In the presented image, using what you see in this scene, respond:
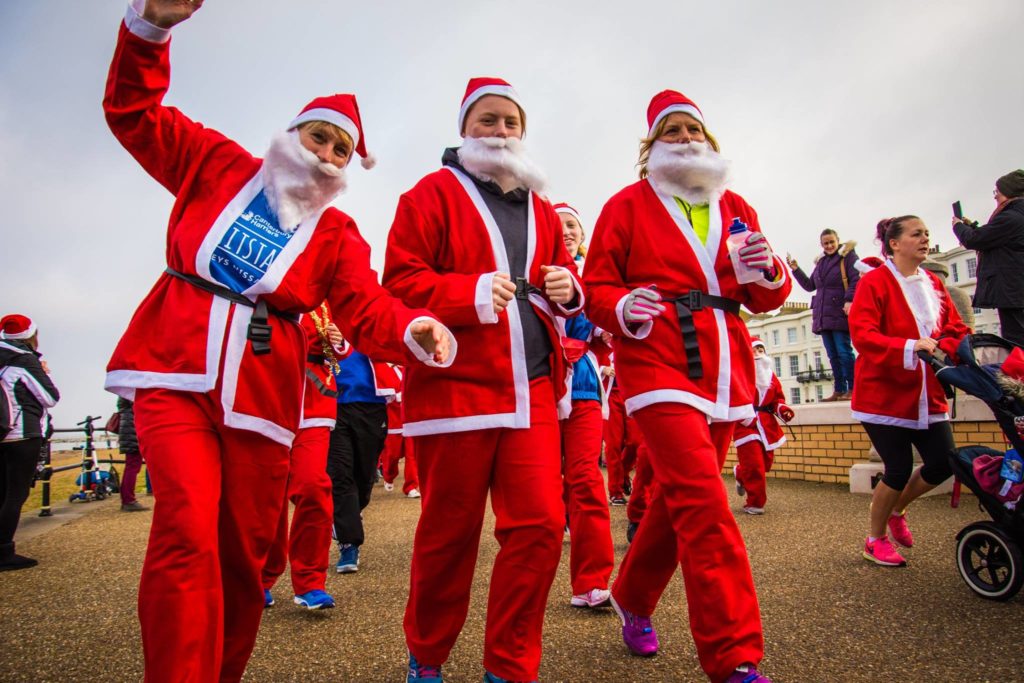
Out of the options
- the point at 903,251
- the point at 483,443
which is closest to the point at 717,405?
the point at 483,443

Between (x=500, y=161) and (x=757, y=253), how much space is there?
1.10 meters

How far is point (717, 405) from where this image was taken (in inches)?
110

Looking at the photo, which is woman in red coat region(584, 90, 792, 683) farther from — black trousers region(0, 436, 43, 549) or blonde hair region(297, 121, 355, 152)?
black trousers region(0, 436, 43, 549)

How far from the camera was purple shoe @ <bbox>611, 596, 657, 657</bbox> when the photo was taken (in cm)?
301

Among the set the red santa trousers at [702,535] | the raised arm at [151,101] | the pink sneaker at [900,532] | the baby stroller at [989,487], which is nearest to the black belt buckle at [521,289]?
the red santa trousers at [702,535]

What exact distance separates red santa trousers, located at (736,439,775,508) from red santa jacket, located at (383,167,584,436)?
4.86m

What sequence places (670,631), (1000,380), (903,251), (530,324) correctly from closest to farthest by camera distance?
(530,324)
(670,631)
(1000,380)
(903,251)

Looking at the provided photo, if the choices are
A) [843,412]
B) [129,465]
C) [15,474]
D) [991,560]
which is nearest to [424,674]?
[991,560]

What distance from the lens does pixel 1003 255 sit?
237 inches

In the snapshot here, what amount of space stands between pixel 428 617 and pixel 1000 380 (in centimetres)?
335

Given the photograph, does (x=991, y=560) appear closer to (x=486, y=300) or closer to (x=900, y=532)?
(x=900, y=532)

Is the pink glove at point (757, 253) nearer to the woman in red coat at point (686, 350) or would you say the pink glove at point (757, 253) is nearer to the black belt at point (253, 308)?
the woman in red coat at point (686, 350)

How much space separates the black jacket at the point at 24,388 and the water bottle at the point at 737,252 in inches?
243

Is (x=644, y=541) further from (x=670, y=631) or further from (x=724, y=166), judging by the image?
(x=724, y=166)
